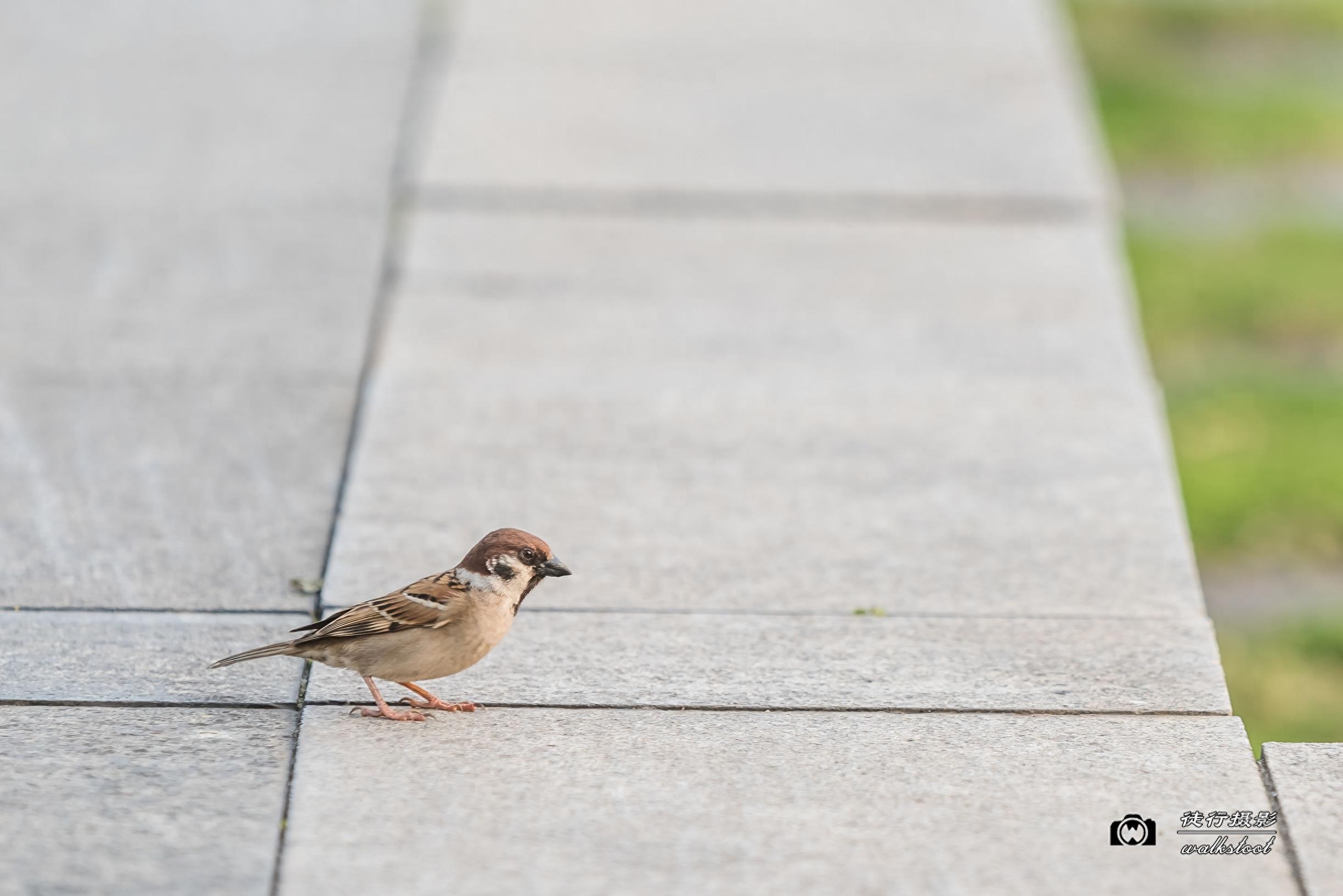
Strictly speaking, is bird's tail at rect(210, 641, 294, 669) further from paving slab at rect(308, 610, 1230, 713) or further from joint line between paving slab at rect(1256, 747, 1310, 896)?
joint line between paving slab at rect(1256, 747, 1310, 896)

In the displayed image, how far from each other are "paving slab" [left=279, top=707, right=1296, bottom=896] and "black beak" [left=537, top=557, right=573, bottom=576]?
14.3 inches

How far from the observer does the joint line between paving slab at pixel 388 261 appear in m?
4.09

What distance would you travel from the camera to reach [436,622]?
414 cm

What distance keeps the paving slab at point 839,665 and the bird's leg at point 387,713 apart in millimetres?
109

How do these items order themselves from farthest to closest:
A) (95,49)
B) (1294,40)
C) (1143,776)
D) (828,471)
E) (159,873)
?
(1294,40) < (95,49) < (828,471) < (1143,776) < (159,873)

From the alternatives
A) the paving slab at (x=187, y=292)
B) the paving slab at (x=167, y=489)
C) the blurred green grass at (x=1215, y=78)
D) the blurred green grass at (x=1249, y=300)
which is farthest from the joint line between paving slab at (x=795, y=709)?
the blurred green grass at (x=1215, y=78)

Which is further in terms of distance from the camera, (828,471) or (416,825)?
(828,471)

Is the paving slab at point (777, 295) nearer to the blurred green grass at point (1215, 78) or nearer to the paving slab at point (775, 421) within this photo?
the paving slab at point (775, 421)

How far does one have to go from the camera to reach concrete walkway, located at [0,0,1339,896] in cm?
388

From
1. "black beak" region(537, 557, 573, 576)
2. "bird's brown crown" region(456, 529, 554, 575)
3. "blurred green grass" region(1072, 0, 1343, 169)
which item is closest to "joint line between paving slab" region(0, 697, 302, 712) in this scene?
"bird's brown crown" region(456, 529, 554, 575)

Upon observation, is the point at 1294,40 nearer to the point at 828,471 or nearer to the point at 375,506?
the point at 828,471

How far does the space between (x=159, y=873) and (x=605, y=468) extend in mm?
2463

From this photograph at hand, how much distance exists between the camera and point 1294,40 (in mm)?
13477

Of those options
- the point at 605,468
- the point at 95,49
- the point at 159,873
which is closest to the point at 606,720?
the point at 159,873
